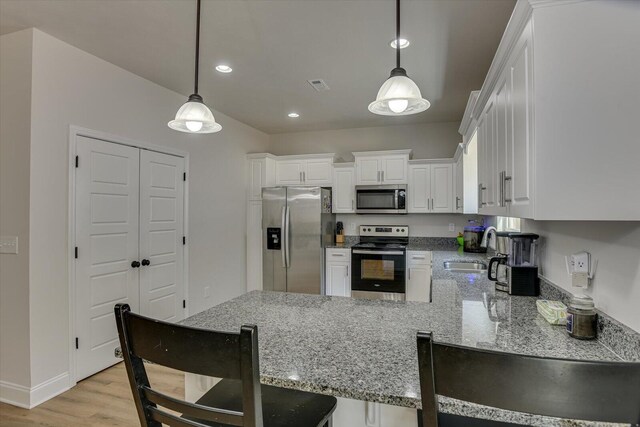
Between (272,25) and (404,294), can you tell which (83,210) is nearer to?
(272,25)

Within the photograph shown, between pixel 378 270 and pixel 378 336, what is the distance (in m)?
3.19

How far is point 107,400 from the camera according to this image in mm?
2500

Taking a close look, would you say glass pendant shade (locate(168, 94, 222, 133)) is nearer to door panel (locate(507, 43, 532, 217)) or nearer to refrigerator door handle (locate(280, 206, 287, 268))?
door panel (locate(507, 43, 532, 217))

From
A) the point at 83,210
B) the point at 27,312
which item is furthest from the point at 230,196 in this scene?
the point at 27,312

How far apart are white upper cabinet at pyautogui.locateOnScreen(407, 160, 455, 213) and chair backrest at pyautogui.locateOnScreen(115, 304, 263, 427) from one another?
425 cm

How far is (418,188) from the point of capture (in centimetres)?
474

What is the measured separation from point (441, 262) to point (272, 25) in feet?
8.79

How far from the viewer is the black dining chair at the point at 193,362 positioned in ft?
2.47

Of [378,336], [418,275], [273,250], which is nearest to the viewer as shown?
[378,336]

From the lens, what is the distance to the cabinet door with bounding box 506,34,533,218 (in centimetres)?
127

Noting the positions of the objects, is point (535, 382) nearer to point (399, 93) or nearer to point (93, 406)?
point (399, 93)

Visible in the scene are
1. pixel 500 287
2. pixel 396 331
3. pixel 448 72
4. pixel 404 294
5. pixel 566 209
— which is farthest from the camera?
pixel 404 294

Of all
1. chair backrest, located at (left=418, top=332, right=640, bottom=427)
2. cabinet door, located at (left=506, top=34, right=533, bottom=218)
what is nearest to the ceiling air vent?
cabinet door, located at (left=506, top=34, right=533, bottom=218)

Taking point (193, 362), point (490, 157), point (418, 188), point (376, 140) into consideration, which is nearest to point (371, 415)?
point (193, 362)
